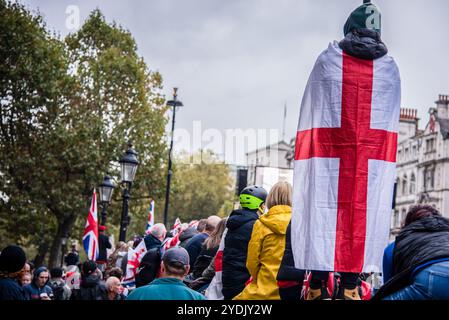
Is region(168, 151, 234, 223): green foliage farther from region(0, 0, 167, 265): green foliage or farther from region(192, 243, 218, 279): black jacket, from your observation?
region(192, 243, 218, 279): black jacket

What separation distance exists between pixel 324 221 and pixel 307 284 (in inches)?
42.7

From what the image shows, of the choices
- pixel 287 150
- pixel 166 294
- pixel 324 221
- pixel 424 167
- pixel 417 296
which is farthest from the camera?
pixel 287 150

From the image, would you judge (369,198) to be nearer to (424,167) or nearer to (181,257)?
(181,257)

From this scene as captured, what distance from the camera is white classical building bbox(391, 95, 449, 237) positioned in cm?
6931

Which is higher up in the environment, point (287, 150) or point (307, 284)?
point (287, 150)

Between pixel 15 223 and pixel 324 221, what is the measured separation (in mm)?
38263

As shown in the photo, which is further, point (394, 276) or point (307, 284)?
point (307, 284)

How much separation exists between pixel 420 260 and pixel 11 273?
4307 mm

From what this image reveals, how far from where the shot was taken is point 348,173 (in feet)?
18.7

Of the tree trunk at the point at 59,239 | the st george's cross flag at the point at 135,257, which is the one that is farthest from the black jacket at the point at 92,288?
the tree trunk at the point at 59,239

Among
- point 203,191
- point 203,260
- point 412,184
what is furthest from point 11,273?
point 203,191

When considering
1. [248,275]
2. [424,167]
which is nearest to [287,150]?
[424,167]

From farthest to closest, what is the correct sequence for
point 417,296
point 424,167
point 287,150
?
point 287,150 → point 424,167 → point 417,296

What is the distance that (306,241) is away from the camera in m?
5.71
